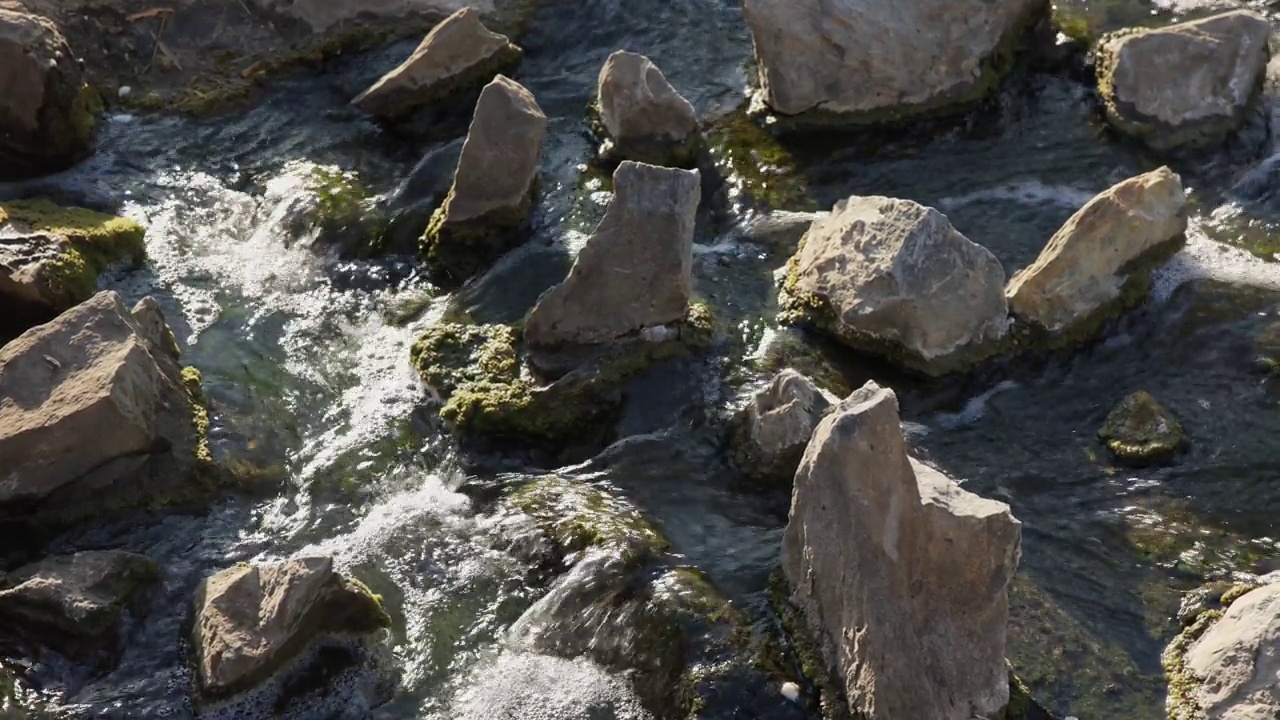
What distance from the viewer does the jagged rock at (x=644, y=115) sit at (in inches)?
506

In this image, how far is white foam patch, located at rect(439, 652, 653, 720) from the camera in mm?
7887

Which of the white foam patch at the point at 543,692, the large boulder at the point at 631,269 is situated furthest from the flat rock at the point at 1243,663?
the large boulder at the point at 631,269

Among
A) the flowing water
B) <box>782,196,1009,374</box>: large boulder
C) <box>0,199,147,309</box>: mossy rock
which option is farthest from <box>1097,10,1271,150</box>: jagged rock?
<box>0,199,147,309</box>: mossy rock

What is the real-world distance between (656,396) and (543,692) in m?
3.11

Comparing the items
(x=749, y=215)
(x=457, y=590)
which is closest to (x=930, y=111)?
(x=749, y=215)

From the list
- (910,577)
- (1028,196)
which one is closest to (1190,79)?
(1028,196)

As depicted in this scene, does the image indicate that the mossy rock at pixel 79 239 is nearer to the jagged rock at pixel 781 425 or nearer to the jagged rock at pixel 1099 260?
the jagged rock at pixel 781 425

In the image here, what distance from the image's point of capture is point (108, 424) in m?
9.32

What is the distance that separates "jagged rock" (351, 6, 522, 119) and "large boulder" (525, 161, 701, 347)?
174 inches

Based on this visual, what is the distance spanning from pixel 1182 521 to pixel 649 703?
435cm

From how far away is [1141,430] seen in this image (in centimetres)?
977

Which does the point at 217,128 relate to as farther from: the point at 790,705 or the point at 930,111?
the point at 790,705

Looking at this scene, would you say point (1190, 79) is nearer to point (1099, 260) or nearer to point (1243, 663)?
point (1099, 260)

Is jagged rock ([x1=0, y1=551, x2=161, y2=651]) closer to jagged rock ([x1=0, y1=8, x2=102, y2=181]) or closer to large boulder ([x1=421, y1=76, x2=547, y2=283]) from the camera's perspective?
large boulder ([x1=421, y1=76, x2=547, y2=283])
